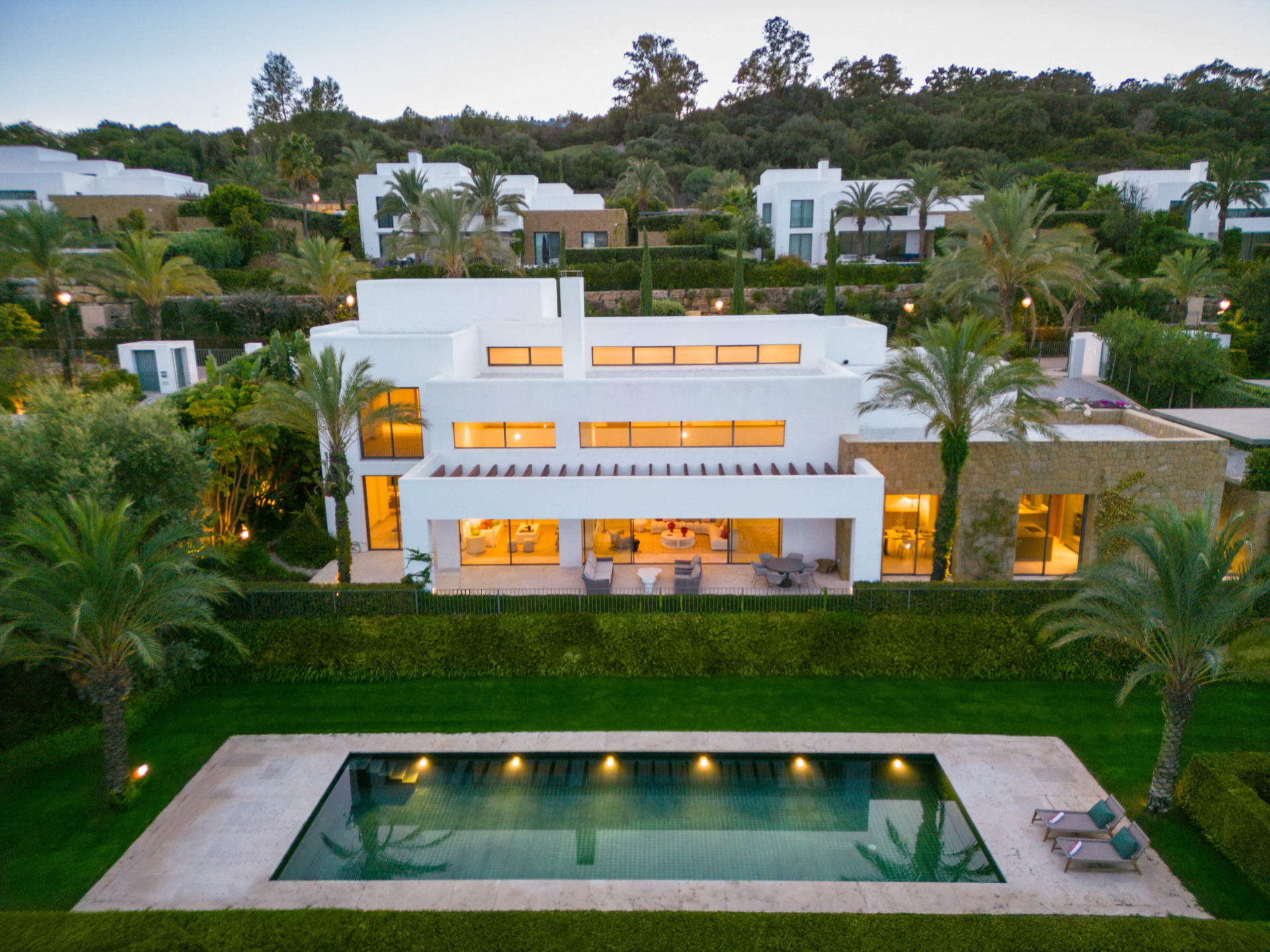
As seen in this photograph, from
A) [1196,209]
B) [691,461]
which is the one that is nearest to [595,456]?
[691,461]

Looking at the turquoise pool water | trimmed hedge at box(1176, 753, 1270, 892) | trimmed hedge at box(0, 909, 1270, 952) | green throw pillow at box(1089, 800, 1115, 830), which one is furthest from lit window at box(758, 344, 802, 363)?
trimmed hedge at box(0, 909, 1270, 952)

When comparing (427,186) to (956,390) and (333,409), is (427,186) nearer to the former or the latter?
(333,409)

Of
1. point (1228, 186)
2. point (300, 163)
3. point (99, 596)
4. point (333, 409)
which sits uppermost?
point (300, 163)

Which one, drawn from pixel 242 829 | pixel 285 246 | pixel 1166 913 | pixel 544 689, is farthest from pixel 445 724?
pixel 285 246

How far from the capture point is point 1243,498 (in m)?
20.0

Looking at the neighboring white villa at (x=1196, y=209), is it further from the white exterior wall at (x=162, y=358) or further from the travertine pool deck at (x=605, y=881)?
the white exterior wall at (x=162, y=358)

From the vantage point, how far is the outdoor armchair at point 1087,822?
10.8 m

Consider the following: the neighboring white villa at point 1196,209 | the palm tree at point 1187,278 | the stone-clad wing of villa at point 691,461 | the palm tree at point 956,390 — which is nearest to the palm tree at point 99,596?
the stone-clad wing of villa at point 691,461

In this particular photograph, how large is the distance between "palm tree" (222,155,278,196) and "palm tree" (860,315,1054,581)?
56933 mm

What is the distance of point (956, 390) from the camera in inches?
681

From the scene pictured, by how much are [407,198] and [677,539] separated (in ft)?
113

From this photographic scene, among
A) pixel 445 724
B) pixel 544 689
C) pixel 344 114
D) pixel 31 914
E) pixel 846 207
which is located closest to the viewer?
pixel 31 914

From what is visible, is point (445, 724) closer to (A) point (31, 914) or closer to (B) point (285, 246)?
(A) point (31, 914)

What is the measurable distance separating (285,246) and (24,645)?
44869mm
